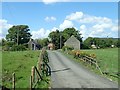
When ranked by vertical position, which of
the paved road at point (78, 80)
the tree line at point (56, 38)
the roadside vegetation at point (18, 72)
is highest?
the tree line at point (56, 38)

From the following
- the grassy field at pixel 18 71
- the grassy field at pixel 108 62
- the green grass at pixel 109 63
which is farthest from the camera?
the grassy field at pixel 108 62

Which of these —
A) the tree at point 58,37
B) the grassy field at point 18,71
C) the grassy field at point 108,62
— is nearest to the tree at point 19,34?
the tree at point 58,37

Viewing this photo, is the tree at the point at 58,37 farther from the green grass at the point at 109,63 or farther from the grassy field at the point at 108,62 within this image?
the green grass at the point at 109,63

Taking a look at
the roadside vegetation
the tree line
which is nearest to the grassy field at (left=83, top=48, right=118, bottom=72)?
the roadside vegetation

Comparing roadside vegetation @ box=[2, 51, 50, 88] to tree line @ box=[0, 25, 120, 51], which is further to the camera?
tree line @ box=[0, 25, 120, 51]

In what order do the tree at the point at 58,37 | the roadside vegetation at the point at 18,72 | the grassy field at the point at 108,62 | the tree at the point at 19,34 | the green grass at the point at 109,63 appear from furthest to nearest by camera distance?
1. the tree at the point at 19,34
2. the tree at the point at 58,37
3. the grassy field at the point at 108,62
4. the green grass at the point at 109,63
5. the roadside vegetation at the point at 18,72

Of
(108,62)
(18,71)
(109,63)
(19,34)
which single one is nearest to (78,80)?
(18,71)

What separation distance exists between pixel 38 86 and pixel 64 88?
1.33 meters

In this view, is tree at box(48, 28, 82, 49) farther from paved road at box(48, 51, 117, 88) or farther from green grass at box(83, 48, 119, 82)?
paved road at box(48, 51, 117, 88)

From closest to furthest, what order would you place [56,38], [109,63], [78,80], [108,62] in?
[78,80]
[109,63]
[108,62]
[56,38]

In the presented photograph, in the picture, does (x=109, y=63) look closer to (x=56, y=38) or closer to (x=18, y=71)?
(x=18, y=71)

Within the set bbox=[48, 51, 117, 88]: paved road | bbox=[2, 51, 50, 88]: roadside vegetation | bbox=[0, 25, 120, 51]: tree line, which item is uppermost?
bbox=[0, 25, 120, 51]: tree line

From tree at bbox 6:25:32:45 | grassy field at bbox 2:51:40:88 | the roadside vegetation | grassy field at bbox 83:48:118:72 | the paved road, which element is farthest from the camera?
tree at bbox 6:25:32:45

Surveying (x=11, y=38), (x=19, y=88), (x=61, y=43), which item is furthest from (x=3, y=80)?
(x=11, y=38)
